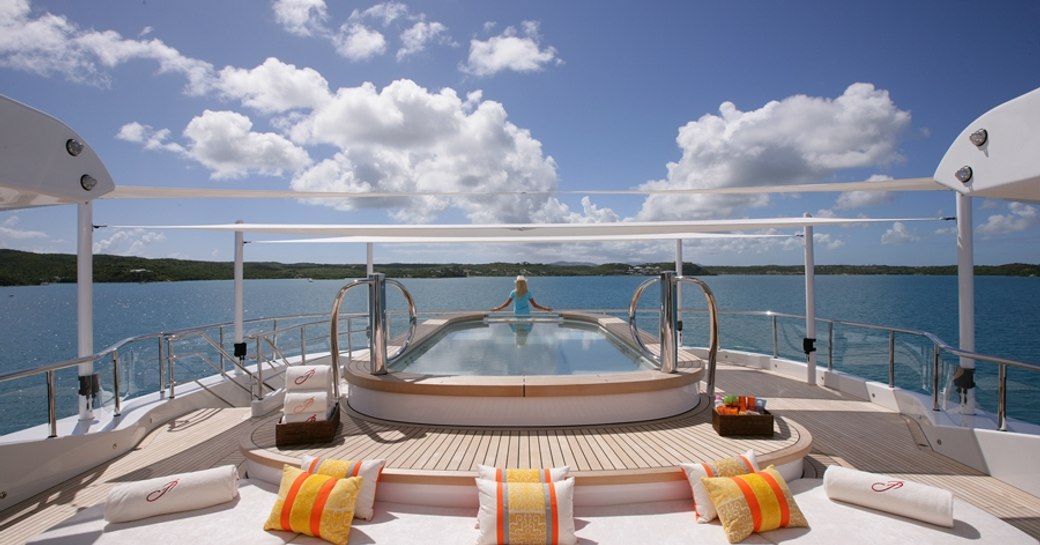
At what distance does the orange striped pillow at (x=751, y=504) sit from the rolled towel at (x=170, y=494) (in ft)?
9.57

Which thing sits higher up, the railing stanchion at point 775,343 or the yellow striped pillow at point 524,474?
the railing stanchion at point 775,343

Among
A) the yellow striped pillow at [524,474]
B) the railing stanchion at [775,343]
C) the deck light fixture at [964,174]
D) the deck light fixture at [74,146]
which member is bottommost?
the yellow striped pillow at [524,474]

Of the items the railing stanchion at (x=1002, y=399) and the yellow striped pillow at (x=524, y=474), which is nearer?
the yellow striped pillow at (x=524, y=474)

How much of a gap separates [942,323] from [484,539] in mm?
32821

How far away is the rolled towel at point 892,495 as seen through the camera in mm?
2627

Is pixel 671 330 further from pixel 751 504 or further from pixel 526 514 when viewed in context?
pixel 526 514

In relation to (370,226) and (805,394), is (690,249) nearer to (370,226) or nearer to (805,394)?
(805,394)

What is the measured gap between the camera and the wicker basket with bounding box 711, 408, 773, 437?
11.2 feet

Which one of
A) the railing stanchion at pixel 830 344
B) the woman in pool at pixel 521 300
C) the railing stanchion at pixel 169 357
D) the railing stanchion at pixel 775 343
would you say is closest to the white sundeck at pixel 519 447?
the railing stanchion at pixel 169 357

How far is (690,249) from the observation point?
9328 millimetres

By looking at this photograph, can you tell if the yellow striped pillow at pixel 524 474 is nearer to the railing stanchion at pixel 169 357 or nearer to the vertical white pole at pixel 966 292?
the vertical white pole at pixel 966 292

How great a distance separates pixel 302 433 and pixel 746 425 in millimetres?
3176

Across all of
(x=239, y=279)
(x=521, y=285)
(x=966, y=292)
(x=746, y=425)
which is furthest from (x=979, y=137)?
(x=239, y=279)

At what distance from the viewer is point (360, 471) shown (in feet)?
9.36
